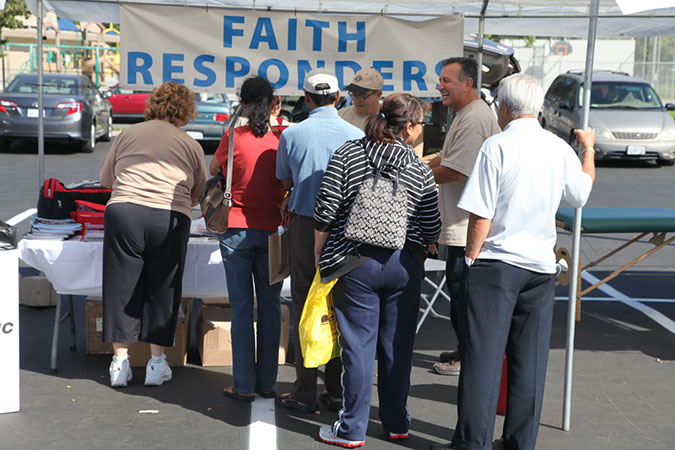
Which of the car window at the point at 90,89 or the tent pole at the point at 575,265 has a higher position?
the car window at the point at 90,89

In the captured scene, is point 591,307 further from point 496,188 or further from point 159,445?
point 159,445

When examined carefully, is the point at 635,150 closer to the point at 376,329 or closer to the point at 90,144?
the point at 90,144

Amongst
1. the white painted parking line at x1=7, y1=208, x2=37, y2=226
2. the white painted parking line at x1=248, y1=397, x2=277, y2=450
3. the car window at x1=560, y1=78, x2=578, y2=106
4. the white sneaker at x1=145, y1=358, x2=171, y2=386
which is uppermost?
the car window at x1=560, y1=78, x2=578, y2=106

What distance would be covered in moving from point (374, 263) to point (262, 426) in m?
1.23

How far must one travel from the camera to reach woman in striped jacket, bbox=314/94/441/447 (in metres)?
4.05

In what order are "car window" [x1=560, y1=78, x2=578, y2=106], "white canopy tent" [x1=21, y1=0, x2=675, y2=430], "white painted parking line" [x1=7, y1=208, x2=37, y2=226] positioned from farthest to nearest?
"car window" [x1=560, y1=78, x2=578, y2=106] → "white painted parking line" [x1=7, y1=208, x2=37, y2=226] → "white canopy tent" [x1=21, y1=0, x2=675, y2=430]

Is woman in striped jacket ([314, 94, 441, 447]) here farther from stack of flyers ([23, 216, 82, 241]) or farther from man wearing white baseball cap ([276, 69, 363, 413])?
stack of flyers ([23, 216, 82, 241])

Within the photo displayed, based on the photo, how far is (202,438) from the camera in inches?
173

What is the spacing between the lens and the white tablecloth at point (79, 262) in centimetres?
527

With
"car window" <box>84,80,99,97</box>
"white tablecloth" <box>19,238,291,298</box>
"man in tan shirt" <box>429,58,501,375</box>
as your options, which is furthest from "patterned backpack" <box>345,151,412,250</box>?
"car window" <box>84,80,99,97</box>

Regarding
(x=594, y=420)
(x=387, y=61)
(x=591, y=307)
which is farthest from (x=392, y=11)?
(x=594, y=420)

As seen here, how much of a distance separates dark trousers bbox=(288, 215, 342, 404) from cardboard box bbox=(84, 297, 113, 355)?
157 centimetres

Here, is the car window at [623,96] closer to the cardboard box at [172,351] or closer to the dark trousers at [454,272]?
the dark trousers at [454,272]

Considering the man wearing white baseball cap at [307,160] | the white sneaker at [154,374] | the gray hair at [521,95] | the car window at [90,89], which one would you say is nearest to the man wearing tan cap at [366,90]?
the man wearing white baseball cap at [307,160]
